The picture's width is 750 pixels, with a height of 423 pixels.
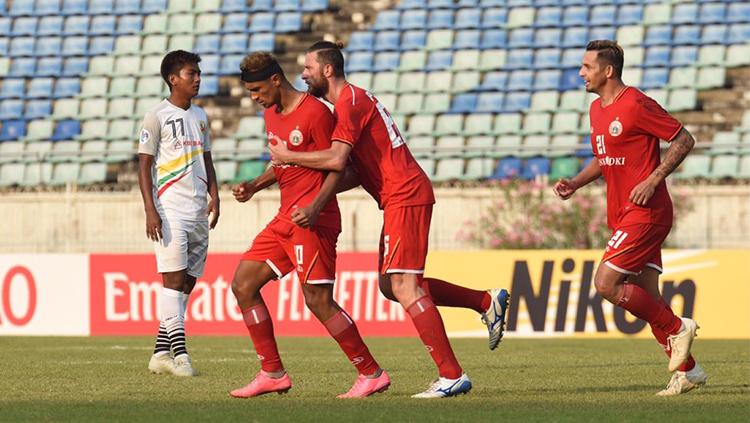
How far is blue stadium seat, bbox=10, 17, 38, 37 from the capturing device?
97.7 feet

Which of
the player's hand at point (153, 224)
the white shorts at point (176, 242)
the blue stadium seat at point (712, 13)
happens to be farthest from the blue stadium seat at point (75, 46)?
the player's hand at point (153, 224)

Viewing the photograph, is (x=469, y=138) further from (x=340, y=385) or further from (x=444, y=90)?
(x=340, y=385)

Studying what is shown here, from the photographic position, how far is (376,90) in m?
26.4

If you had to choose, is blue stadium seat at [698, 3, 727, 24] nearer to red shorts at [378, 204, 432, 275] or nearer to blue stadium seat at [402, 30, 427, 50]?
blue stadium seat at [402, 30, 427, 50]

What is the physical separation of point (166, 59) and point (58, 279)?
898 cm

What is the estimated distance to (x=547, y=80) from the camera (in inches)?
1006

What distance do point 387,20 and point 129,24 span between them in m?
5.43

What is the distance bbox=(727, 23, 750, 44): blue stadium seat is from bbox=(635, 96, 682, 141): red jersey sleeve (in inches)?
679

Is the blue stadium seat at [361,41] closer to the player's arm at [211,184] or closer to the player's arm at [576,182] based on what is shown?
→ the player's arm at [211,184]

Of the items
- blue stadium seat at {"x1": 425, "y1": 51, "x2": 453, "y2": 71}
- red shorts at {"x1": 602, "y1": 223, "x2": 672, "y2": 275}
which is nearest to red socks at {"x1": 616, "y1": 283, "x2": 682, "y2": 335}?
red shorts at {"x1": 602, "y1": 223, "x2": 672, "y2": 275}

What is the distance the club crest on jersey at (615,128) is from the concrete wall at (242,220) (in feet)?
37.8

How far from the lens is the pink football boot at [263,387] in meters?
8.68

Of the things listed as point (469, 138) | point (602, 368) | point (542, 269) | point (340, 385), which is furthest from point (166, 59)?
point (469, 138)

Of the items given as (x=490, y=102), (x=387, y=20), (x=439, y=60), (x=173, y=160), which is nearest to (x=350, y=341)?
(x=173, y=160)
